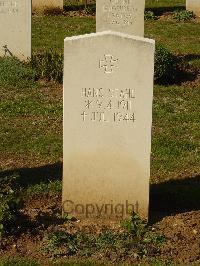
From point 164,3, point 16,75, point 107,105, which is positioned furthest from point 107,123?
point 164,3

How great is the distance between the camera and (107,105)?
21.9ft

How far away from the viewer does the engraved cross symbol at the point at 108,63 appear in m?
6.48

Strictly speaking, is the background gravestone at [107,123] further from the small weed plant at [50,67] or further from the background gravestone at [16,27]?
the background gravestone at [16,27]

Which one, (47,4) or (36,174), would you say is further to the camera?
(47,4)

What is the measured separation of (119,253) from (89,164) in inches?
40.0

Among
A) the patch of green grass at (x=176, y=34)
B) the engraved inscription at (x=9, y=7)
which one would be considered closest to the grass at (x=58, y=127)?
the patch of green grass at (x=176, y=34)

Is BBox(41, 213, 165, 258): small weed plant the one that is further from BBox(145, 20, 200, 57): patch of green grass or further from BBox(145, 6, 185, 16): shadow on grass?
BBox(145, 6, 185, 16): shadow on grass

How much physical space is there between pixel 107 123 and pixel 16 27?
704 centimetres

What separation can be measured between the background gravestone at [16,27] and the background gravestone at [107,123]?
268 inches

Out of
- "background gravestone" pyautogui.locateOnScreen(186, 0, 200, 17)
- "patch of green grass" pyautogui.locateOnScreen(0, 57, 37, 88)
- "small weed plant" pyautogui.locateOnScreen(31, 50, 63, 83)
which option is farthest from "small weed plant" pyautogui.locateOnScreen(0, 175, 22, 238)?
"background gravestone" pyautogui.locateOnScreen(186, 0, 200, 17)

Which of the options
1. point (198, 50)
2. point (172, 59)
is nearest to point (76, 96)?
point (172, 59)

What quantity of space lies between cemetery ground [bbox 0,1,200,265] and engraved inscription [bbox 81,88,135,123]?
101 cm

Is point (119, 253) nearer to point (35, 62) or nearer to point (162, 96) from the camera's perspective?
point (162, 96)

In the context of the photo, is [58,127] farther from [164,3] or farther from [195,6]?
[164,3]
